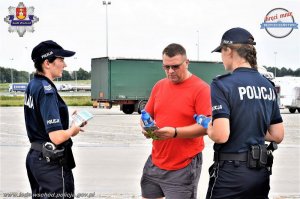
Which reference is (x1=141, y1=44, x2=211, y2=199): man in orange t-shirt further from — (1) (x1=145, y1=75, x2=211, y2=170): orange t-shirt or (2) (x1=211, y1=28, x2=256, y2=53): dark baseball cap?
(2) (x1=211, y1=28, x2=256, y2=53): dark baseball cap

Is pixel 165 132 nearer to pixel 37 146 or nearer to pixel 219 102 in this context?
pixel 219 102

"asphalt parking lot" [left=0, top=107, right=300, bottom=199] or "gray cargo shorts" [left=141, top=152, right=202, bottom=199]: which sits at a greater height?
"gray cargo shorts" [left=141, top=152, right=202, bottom=199]

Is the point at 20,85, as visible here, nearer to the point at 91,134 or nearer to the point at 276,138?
the point at 91,134

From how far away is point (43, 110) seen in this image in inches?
186

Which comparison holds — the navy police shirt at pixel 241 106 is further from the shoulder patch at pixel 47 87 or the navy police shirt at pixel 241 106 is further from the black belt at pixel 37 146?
the black belt at pixel 37 146

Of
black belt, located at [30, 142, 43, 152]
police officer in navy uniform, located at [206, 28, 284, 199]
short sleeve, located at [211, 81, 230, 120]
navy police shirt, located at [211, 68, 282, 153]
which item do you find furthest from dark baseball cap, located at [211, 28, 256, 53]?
black belt, located at [30, 142, 43, 152]

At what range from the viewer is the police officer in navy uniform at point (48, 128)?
475 cm

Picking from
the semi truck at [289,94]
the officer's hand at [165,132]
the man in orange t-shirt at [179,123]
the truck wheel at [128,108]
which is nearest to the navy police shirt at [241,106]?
the officer's hand at [165,132]

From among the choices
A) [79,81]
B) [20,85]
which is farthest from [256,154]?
[79,81]

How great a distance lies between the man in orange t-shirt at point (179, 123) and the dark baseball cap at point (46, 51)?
0.87m

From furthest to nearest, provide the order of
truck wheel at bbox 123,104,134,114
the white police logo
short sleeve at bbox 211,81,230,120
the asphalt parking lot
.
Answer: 1. truck wheel at bbox 123,104,134,114
2. the white police logo
3. the asphalt parking lot
4. short sleeve at bbox 211,81,230,120

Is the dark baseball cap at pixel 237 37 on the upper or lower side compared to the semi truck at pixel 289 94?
upper

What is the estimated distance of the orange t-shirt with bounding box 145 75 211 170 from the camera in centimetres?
503

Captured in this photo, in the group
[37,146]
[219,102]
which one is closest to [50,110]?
[37,146]
